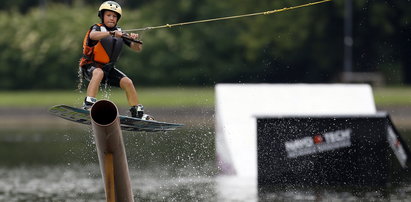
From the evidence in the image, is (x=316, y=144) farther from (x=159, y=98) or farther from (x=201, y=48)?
(x=201, y=48)

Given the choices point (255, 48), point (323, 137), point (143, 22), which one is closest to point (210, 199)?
point (323, 137)

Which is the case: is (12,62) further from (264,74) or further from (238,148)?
→ (238,148)

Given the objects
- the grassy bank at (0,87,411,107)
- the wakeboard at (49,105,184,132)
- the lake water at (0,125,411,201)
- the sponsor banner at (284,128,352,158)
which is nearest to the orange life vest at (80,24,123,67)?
the wakeboard at (49,105,184,132)

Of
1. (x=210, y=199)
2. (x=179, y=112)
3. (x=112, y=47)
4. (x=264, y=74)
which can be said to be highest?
(x=264, y=74)

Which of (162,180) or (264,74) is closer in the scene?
(162,180)

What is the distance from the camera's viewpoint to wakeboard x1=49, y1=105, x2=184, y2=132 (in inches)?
533

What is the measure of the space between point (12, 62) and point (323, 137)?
4341cm

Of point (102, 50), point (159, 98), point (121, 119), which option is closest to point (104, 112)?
point (121, 119)

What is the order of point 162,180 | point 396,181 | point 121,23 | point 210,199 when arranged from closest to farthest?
point 210,199
point 396,181
point 162,180
point 121,23

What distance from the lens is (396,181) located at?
60.6ft

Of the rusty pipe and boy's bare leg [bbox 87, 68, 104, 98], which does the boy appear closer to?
boy's bare leg [bbox 87, 68, 104, 98]

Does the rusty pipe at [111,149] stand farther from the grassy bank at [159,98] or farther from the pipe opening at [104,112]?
the grassy bank at [159,98]

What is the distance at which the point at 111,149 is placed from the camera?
12039 millimetres

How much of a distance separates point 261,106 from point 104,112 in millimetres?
7815
